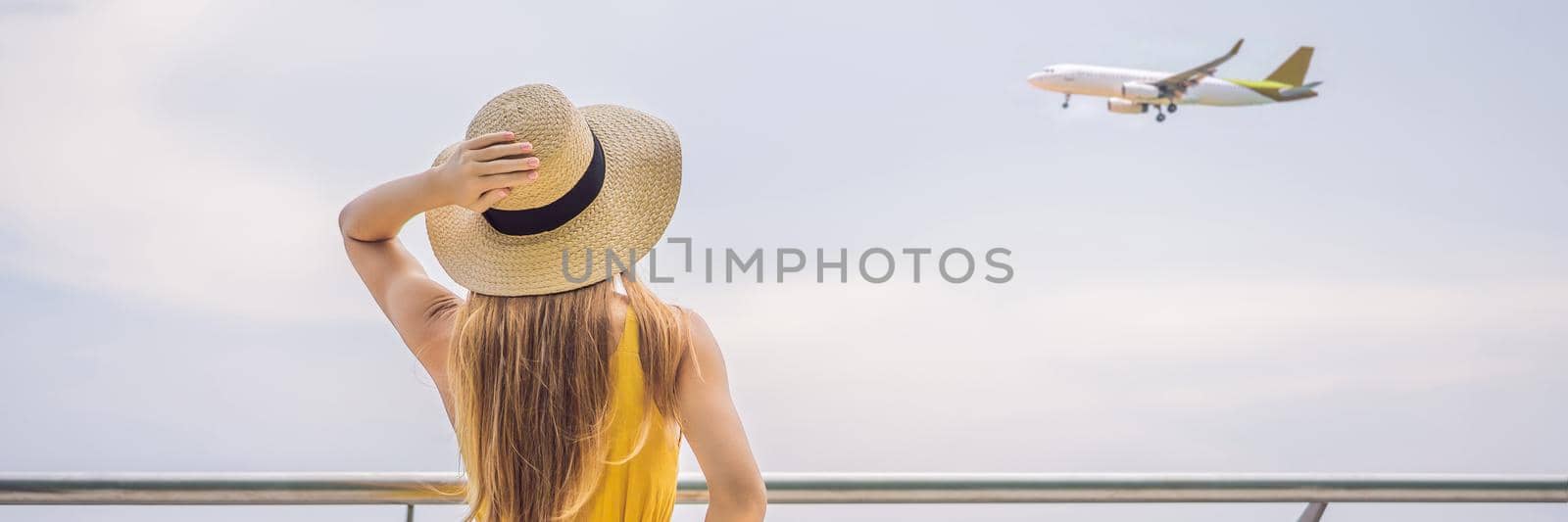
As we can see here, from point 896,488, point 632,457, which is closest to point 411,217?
point 632,457

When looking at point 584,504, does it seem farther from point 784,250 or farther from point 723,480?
point 784,250

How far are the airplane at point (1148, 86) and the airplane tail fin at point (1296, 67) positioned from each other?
11.7 ft

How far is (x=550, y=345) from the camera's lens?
1.32m

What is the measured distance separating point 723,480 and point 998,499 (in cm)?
65

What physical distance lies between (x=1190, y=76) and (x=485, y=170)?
90.0ft

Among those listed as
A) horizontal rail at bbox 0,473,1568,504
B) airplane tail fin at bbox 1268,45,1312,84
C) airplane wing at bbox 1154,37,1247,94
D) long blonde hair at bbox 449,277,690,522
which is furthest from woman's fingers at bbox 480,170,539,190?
airplane tail fin at bbox 1268,45,1312,84

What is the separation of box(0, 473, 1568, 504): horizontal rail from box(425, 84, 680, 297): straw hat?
0.39m

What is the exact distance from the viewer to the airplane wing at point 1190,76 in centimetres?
2577

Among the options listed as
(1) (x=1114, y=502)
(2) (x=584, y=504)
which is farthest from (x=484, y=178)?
(1) (x=1114, y=502)

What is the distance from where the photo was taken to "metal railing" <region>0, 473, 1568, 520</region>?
5.39ft

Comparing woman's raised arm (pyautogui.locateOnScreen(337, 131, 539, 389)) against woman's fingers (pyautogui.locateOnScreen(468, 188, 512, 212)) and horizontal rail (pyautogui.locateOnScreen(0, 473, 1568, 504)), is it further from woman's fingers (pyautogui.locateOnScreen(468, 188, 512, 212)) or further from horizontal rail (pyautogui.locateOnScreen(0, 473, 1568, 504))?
horizontal rail (pyautogui.locateOnScreen(0, 473, 1568, 504))

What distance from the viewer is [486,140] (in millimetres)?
1282

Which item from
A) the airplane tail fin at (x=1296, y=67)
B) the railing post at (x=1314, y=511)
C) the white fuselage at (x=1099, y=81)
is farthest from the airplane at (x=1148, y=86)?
the railing post at (x=1314, y=511)

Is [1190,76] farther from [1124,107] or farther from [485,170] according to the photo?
[485,170]
